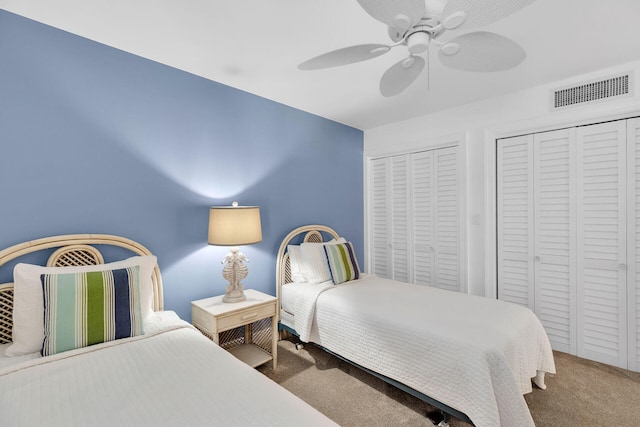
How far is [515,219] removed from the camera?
114 inches

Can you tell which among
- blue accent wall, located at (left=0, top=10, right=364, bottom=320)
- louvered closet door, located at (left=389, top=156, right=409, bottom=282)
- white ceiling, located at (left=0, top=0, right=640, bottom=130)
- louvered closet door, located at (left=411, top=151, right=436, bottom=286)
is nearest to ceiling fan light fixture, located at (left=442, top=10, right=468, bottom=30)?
white ceiling, located at (left=0, top=0, right=640, bottom=130)

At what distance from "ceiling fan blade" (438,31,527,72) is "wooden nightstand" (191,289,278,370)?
2043 millimetres

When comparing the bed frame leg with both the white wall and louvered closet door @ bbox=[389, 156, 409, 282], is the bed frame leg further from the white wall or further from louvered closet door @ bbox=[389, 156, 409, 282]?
louvered closet door @ bbox=[389, 156, 409, 282]

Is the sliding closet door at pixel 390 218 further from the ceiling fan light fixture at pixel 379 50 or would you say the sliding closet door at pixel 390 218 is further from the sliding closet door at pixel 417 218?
the ceiling fan light fixture at pixel 379 50

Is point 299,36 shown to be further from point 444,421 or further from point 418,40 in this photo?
point 444,421

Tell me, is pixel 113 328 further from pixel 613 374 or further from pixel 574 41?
pixel 613 374

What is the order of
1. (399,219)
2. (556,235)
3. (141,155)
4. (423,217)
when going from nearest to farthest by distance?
1. (141,155)
2. (556,235)
3. (423,217)
4. (399,219)

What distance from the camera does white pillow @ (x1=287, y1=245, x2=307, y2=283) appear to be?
9.52 feet

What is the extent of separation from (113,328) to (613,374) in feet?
11.6

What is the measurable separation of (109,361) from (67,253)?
33.5 inches

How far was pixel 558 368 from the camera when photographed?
7.89ft

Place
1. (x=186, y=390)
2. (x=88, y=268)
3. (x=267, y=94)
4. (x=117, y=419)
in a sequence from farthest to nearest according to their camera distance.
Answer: (x=267, y=94) < (x=88, y=268) < (x=186, y=390) < (x=117, y=419)

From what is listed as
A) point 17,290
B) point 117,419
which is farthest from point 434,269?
point 17,290

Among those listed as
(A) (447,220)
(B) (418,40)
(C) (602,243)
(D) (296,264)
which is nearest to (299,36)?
(B) (418,40)
